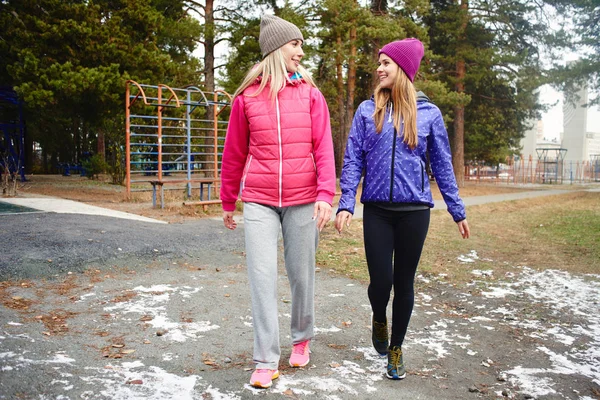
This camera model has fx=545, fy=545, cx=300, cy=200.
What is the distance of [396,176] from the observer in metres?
3.26

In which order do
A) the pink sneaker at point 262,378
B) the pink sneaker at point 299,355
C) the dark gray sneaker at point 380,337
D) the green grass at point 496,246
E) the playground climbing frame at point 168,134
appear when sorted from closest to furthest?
1. the pink sneaker at point 262,378
2. the pink sneaker at point 299,355
3. the dark gray sneaker at point 380,337
4. the green grass at point 496,246
5. the playground climbing frame at point 168,134

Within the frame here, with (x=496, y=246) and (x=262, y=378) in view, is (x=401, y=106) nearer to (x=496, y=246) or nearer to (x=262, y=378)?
(x=262, y=378)

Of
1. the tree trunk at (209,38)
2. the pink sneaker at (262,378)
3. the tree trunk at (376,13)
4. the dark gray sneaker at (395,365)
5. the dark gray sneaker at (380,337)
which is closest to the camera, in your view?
the pink sneaker at (262,378)

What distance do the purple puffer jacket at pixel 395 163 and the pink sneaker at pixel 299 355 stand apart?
0.92m

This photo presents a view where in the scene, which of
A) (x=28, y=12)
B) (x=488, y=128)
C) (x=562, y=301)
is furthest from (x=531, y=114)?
(x=562, y=301)

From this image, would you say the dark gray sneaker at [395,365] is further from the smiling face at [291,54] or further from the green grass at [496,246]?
the green grass at [496,246]

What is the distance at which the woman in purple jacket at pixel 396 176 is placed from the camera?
3270 mm

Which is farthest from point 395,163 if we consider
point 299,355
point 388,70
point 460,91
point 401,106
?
point 460,91

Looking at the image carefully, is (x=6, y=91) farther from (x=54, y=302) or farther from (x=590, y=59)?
(x=590, y=59)

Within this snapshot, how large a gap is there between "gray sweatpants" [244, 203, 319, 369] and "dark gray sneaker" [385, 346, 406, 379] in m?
0.69

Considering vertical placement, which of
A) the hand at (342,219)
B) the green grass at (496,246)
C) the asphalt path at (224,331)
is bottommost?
the green grass at (496,246)

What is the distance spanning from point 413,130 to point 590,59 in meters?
24.1

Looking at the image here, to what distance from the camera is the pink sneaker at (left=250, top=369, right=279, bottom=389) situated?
3.09 meters

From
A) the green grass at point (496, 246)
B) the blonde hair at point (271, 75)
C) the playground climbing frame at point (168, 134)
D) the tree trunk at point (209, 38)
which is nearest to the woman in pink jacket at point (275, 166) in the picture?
the blonde hair at point (271, 75)
